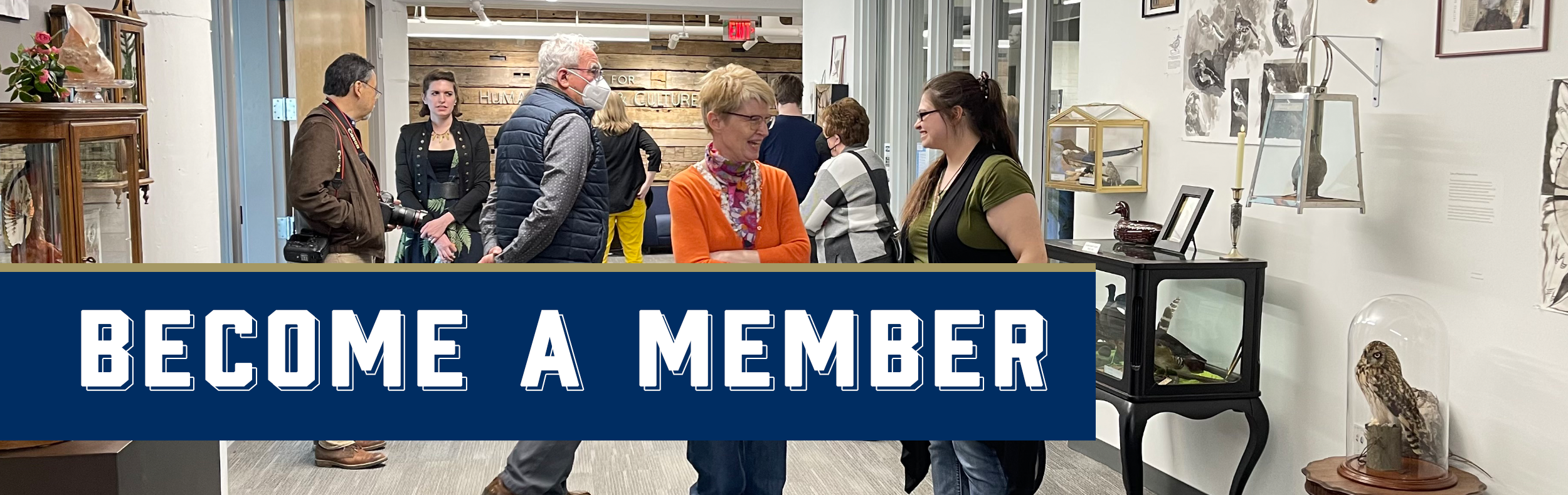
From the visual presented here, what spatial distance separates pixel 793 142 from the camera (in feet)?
18.6

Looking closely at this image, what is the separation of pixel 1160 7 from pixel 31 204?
3158 millimetres

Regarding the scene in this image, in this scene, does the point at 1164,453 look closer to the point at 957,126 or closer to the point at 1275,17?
the point at 1275,17

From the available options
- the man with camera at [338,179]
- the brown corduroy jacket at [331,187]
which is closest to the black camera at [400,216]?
the man with camera at [338,179]

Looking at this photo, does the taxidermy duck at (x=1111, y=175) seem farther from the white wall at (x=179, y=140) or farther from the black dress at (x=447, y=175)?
the white wall at (x=179, y=140)

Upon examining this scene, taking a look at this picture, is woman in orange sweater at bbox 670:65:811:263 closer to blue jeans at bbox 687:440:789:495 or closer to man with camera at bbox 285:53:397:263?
blue jeans at bbox 687:440:789:495

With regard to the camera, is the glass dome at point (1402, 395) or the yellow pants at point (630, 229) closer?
the glass dome at point (1402, 395)

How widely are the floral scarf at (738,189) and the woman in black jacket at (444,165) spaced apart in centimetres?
269

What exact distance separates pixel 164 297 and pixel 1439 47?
303 centimetres

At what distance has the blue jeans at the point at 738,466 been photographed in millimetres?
Result: 2664

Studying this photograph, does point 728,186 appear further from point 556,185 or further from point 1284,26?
point 1284,26

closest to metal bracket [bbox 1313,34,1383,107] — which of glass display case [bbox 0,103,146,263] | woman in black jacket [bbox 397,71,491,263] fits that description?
glass display case [bbox 0,103,146,263]

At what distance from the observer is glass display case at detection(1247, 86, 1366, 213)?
312 cm

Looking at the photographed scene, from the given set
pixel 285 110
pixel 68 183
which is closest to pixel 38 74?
pixel 68 183

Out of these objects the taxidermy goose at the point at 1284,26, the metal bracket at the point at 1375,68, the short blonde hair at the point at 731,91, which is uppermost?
the taxidermy goose at the point at 1284,26
